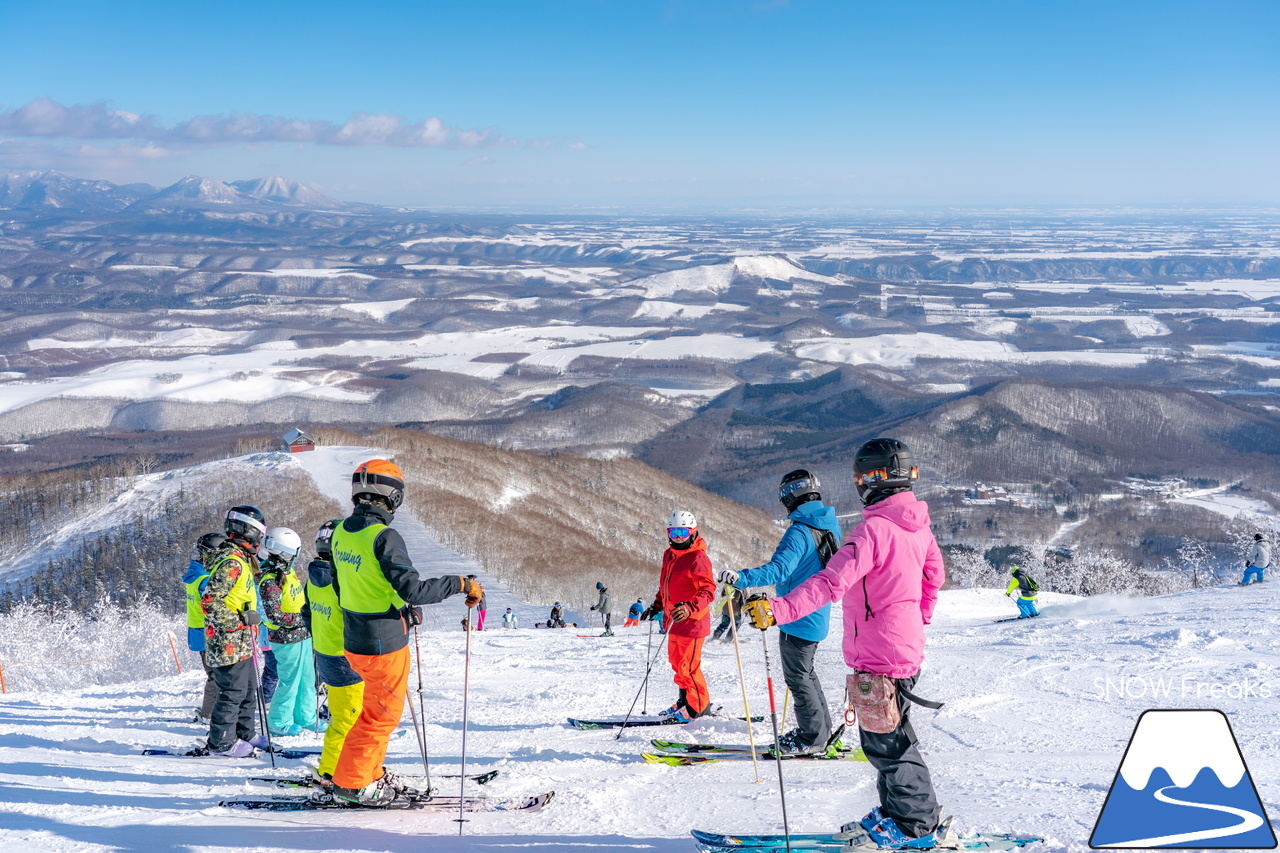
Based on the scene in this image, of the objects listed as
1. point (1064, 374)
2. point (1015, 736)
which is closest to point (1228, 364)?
point (1064, 374)

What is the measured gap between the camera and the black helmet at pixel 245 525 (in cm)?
763

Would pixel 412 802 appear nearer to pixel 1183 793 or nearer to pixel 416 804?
pixel 416 804

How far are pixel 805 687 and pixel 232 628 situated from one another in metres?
5.12

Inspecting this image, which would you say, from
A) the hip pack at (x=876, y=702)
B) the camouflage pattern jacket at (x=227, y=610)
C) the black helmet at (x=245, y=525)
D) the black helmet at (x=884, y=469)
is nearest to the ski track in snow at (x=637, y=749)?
Result: the camouflage pattern jacket at (x=227, y=610)

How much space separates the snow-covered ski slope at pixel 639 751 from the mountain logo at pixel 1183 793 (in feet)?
0.45

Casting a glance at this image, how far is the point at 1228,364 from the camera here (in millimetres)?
166250

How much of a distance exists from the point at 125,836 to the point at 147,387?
505 feet

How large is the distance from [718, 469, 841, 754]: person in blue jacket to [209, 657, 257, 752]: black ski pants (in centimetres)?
455

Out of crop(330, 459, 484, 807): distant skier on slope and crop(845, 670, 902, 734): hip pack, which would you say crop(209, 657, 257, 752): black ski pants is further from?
crop(845, 670, 902, 734): hip pack

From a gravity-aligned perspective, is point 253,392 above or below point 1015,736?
below

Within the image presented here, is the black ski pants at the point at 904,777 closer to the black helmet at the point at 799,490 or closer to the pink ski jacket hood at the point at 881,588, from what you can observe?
the pink ski jacket hood at the point at 881,588

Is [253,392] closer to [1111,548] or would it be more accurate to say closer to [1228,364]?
[1111,548]

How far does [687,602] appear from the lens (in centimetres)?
777

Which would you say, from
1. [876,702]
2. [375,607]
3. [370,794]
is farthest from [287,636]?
[876,702]
